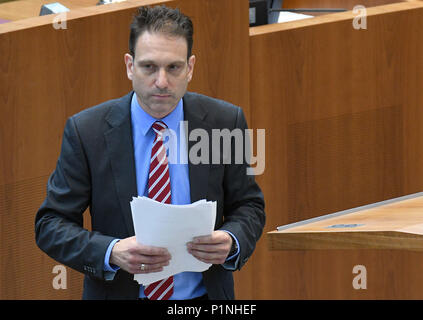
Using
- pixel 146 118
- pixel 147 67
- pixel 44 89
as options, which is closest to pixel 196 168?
pixel 146 118

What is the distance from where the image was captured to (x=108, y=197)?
2646mm

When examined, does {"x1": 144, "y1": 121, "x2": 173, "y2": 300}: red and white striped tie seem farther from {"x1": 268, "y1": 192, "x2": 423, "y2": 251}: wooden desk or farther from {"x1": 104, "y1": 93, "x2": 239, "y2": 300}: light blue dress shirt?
{"x1": 268, "y1": 192, "x2": 423, "y2": 251}: wooden desk

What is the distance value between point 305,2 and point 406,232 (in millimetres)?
2644

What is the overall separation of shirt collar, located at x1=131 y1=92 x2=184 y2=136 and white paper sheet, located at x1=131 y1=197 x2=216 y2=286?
0.35m

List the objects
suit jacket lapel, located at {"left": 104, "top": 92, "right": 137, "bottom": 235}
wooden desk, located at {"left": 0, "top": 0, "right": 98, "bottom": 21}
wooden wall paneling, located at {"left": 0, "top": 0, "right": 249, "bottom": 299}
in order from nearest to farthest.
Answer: suit jacket lapel, located at {"left": 104, "top": 92, "right": 137, "bottom": 235}
wooden wall paneling, located at {"left": 0, "top": 0, "right": 249, "bottom": 299}
wooden desk, located at {"left": 0, "top": 0, "right": 98, "bottom": 21}

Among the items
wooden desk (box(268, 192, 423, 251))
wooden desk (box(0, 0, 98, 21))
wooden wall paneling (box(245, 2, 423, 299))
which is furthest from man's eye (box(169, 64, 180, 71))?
wooden desk (box(0, 0, 98, 21))

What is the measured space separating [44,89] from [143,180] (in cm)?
82

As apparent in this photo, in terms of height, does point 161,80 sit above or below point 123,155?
above

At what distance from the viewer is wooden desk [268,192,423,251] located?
247cm

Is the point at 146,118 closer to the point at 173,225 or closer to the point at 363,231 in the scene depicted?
the point at 173,225

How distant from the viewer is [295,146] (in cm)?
391

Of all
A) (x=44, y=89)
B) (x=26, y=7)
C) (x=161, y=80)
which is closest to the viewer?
(x=161, y=80)

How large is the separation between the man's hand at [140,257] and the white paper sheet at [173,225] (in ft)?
0.06

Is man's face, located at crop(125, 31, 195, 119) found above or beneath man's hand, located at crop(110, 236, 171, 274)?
above
